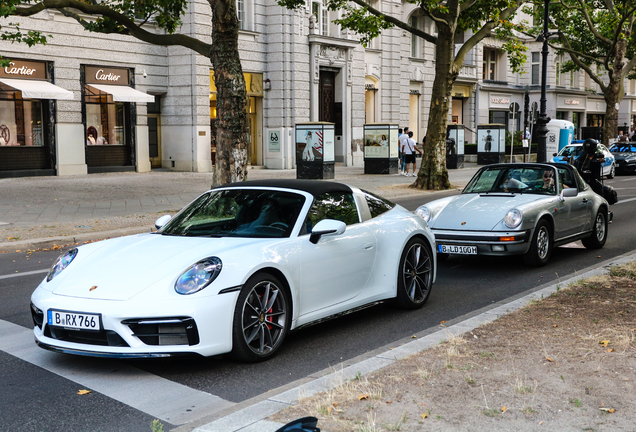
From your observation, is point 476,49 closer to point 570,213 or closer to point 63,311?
point 570,213

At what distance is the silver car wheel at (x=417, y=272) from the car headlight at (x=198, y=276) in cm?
230

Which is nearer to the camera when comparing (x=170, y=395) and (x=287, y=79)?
(x=170, y=395)

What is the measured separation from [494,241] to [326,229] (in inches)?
153

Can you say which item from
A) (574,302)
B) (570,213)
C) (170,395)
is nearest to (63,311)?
(170,395)

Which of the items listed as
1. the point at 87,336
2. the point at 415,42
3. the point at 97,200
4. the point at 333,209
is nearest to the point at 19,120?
the point at 97,200

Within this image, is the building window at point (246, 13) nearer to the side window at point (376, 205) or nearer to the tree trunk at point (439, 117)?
the tree trunk at point (439, 117)

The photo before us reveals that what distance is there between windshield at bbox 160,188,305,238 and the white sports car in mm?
10

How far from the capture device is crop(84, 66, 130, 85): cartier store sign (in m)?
26.4

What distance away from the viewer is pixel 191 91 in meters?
28.7

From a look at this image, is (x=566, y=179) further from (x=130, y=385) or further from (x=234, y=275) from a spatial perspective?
(x=130, y=385)

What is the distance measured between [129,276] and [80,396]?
2.98ft

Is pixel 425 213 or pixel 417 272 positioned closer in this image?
pixel 417 272

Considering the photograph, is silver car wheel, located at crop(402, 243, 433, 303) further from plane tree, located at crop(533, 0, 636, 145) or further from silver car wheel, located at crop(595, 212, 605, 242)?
plane tree, located at crop(533, 0, 636, 145)

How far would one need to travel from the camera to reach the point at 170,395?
4.66 m
